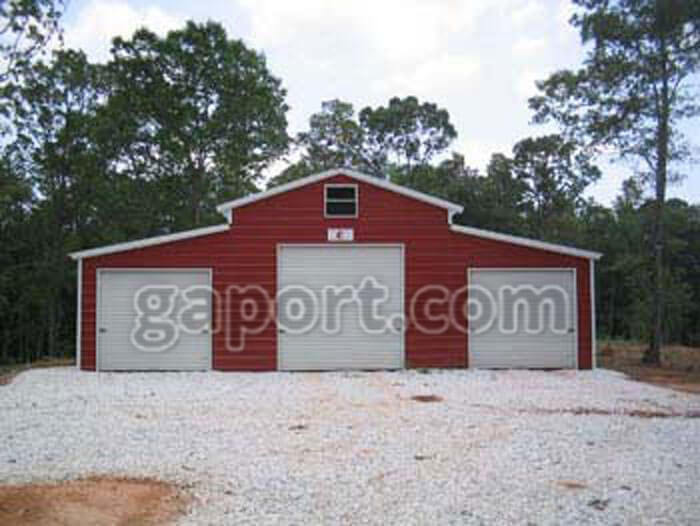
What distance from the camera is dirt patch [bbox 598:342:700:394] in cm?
1181

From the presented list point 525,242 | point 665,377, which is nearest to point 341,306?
point 525,242

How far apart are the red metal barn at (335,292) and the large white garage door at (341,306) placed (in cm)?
2

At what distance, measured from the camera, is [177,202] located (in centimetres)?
2358

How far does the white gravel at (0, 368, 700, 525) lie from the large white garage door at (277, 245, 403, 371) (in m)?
2.49

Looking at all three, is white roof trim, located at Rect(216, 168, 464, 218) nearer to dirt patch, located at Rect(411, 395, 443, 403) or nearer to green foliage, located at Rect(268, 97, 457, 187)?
dirt patch, located at Rect(411, 395, 443, 403)

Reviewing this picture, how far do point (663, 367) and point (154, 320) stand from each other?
11.4 meters

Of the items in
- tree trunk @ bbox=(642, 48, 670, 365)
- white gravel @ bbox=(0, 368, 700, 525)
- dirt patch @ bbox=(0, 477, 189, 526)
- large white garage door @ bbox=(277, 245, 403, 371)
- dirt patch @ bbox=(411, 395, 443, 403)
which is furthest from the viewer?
tree trunk @ bbox=(642, 48, 670, 365)

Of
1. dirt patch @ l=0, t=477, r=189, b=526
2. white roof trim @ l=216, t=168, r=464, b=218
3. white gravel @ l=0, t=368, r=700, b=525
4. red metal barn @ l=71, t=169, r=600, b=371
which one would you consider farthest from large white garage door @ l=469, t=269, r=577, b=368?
dirt patch @ l=0, t=477, r=189, b=526

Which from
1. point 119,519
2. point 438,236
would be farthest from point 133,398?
point 438,236

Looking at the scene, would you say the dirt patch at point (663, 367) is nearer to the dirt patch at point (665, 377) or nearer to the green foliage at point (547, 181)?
the dirt patch at point (665, 377)

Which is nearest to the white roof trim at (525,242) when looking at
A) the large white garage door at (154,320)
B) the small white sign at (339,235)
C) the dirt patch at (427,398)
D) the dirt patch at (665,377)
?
the small white sign at (339,235)

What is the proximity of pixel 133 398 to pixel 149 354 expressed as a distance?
379 centimetres

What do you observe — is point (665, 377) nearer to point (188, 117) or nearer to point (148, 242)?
point (148, 242)

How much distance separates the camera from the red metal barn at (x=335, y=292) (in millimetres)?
13086
